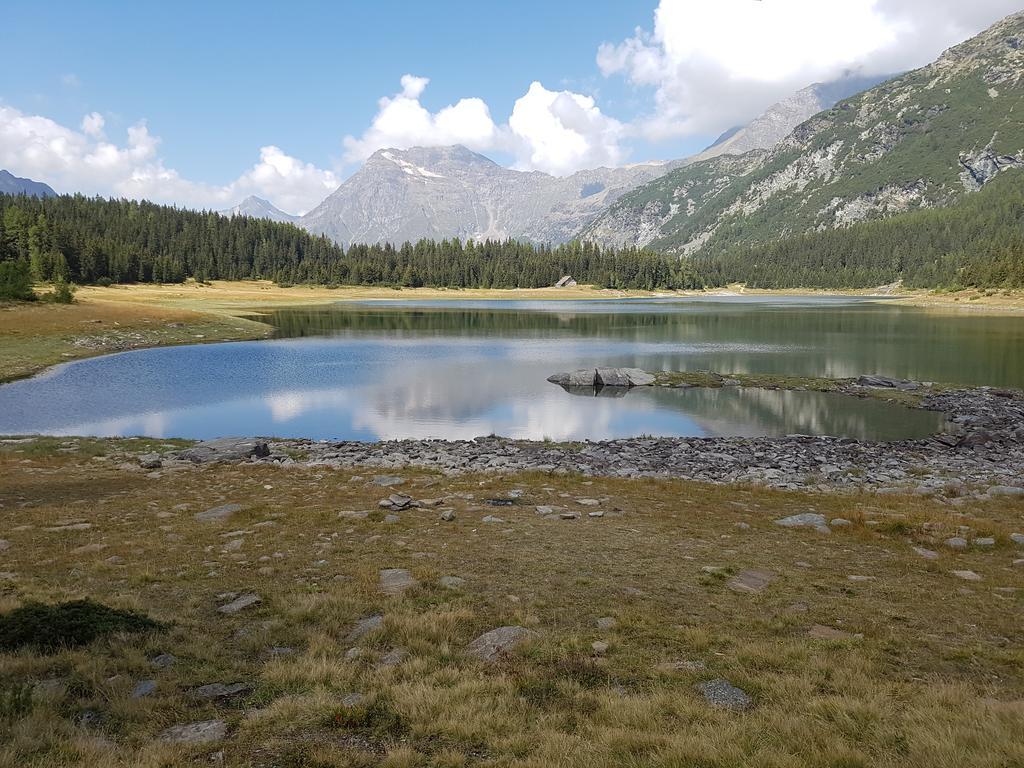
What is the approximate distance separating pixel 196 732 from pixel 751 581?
420 inches

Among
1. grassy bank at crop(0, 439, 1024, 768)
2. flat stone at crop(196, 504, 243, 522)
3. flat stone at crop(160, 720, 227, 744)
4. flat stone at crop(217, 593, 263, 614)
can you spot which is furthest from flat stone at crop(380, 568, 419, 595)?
flat stone at crop(196, 504, 243, 522)

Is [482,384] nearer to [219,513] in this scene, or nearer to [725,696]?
[219,513]

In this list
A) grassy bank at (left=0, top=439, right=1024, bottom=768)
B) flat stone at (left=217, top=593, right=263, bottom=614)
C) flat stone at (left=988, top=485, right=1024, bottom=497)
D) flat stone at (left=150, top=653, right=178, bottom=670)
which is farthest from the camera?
flat stone at (left=988, top=485, right=1024, bottom=497)

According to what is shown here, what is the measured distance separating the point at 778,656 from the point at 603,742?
381 centimetres

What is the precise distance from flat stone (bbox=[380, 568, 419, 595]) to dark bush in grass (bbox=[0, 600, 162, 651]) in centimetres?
399

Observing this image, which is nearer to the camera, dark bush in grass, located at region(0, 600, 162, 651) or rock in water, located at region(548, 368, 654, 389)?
dark bush in grass, located at region(0, 600, 162, 651)

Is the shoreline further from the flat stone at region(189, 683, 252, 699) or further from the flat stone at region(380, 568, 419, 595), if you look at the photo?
the flat stone at region(189, 683, 252, 699)

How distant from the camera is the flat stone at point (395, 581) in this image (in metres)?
12.0

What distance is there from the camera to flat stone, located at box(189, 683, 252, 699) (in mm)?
7953

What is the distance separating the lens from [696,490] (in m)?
22.3

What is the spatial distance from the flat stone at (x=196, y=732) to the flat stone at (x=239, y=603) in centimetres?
385

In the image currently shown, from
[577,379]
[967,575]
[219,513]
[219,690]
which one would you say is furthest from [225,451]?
[577,379]

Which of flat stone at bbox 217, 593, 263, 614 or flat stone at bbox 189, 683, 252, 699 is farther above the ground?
flat stone at bbox 189, 683, 252, 699

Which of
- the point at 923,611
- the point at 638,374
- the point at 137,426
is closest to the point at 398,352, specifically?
the point at 638,374
